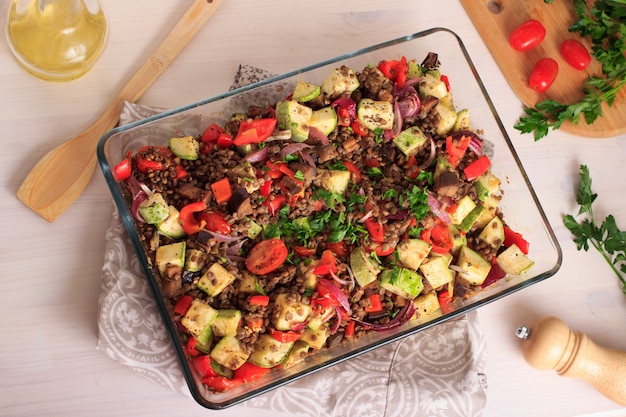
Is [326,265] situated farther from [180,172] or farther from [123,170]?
[123,170]

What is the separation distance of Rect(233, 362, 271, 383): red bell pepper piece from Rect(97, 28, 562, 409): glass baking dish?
0.07 feet

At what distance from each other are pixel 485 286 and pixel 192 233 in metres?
1.02

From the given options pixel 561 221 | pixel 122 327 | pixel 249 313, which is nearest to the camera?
pixel 249 313

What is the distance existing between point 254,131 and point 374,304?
70 centimetres

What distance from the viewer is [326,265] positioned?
89.3 inches

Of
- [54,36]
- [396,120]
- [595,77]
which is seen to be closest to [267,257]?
[396,120]

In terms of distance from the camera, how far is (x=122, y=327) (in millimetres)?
2357

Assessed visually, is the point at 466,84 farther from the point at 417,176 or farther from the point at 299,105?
the point at 299,105

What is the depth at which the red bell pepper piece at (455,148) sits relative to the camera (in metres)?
2.50

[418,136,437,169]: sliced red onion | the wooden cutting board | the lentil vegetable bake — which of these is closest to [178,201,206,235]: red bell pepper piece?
the lentil vegetable bake

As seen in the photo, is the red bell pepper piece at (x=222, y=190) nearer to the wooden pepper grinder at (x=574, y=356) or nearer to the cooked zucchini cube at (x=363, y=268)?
the cooked zucchini cube at (x=363, y=268)

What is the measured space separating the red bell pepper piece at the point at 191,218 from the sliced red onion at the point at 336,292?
16.9 inches

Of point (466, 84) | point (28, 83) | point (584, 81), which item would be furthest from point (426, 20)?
point (28, 83)

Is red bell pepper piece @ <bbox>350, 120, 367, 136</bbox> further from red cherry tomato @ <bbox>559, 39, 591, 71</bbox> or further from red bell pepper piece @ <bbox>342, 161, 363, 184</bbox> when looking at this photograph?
red cherry tomato @ <bbox>559, 39, 591, 71</bbox>
